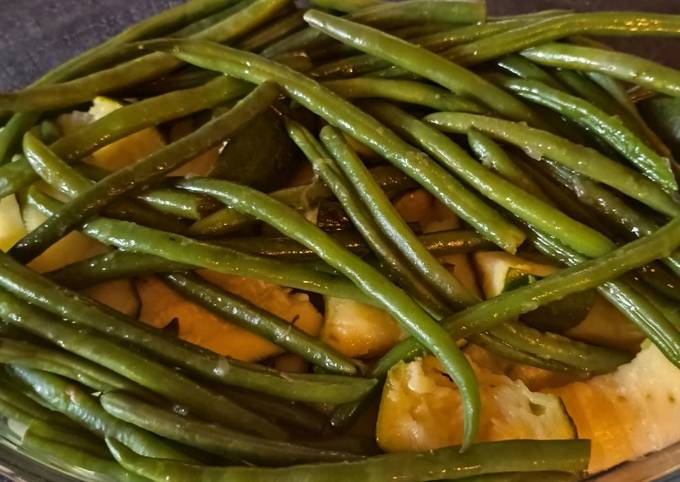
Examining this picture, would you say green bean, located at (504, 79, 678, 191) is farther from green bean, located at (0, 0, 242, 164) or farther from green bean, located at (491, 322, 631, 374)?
green bean, located at (0, 0, 242, 164)

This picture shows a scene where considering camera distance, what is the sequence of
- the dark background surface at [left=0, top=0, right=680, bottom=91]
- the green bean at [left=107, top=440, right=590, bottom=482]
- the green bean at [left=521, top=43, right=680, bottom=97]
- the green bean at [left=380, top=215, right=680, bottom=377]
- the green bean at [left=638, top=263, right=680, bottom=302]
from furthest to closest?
1. the dark background surface at [left=0, top=0, right=680, bottom=91]
2. the green bean at [left=521, top=43, right=680, bottom=97]
3. the green bean at [left=638, top=263, right=680, bottom=302]
4. the green bean at [left=380, top=215, right=680, bottom=377]
5. the green bean at [left=107, top=440, right=590, bottom=482]

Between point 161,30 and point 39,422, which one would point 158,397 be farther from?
point 161,30

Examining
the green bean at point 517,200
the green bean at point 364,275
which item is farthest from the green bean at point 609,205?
the green bean at point 364,275

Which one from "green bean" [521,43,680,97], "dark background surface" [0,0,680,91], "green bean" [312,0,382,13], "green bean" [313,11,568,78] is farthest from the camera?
"dark background surface" [0,0,680,91]

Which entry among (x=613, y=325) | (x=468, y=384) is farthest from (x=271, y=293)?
(x=613, y=325)

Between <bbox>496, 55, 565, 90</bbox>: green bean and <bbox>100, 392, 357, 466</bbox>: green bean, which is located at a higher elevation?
<bbox>496, 55, 565, 90</bbox>: green bean

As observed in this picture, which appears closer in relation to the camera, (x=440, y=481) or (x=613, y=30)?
(x=440, y=481)

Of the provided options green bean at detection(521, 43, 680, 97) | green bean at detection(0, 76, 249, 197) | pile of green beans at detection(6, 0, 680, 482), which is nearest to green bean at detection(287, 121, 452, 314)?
pile of green beans at detection(6, 0, 680, 482)
